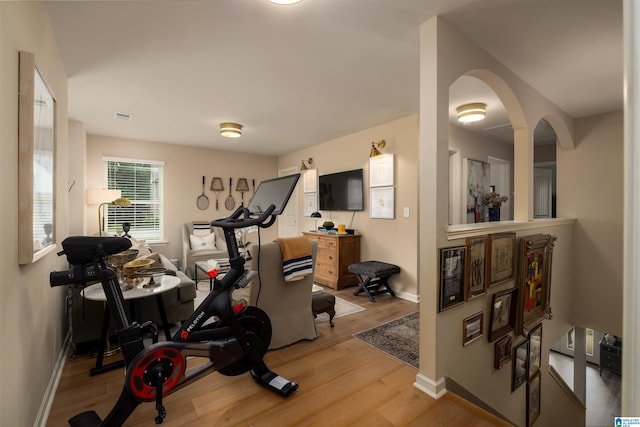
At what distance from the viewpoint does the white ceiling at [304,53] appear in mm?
1935

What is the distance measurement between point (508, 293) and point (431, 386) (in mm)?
1212

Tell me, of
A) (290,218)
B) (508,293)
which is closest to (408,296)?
(508,293)

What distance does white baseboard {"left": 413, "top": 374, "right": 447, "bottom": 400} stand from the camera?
1.97 metres

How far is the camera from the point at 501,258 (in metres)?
2.54

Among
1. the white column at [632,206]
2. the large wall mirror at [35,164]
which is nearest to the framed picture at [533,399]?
the white column at [632,206]

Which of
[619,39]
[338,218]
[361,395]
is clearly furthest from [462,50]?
[338,218]

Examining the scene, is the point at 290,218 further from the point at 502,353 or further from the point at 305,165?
the point at 502,353

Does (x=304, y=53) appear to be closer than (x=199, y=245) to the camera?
Yes

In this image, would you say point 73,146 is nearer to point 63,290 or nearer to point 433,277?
point 63,290

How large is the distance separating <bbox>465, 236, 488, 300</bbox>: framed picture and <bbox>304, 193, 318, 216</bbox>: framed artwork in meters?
3.69

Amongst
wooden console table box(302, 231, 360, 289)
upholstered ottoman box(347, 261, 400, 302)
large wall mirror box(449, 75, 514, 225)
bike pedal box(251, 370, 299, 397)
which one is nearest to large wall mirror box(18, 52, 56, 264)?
bike pedal box(251, 370, 299, 397)

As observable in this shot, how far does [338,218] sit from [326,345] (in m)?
2.91

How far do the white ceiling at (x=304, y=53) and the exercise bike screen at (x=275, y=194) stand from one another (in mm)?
1070

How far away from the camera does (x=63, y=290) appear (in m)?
2.65
